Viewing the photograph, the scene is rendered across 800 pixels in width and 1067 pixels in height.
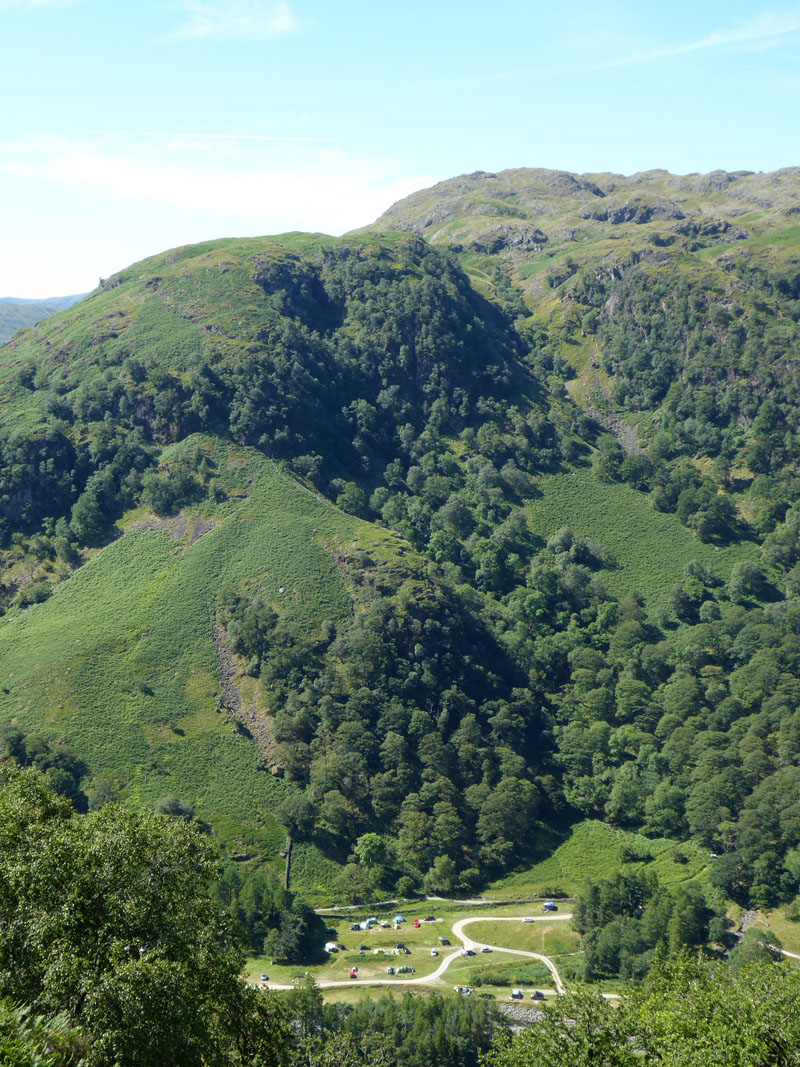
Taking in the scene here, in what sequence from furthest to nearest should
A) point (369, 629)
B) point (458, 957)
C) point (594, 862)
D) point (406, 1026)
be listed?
point (369, 629) → point (594, 862) → point (458, 957) → point (406, 1026)

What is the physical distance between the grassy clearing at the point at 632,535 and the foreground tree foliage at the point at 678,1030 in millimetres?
133201

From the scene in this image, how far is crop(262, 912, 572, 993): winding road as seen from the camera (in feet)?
287

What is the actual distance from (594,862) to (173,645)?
78.8 metres

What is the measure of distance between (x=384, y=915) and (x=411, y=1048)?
105 ft

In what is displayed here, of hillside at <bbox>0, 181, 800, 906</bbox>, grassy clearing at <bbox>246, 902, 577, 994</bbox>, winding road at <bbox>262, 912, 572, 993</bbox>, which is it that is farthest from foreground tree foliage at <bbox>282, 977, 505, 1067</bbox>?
hillside at <bbox>0, 181, 800, 906</bbox>

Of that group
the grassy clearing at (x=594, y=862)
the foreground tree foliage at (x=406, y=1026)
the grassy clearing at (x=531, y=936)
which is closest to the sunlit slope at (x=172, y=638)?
the grassy clearing at (x=531, y=936)

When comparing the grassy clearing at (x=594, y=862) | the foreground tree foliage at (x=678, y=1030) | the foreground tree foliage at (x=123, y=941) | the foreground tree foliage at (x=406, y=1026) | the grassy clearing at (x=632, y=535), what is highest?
the foreground tree foliage at (x=123, y=941)

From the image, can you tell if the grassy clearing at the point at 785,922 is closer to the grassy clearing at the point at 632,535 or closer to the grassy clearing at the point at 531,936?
the grassy clearing at the point at 531,936

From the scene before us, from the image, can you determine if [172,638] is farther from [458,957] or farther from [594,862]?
[594,862]

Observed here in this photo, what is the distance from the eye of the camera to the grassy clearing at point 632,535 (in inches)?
6865

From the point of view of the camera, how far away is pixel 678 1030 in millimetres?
36250

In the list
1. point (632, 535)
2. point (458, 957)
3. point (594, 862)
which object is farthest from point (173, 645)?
point (632, 535)

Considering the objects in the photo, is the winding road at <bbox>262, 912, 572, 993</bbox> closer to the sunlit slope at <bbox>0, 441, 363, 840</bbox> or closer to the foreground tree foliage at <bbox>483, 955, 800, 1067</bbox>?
the sunlit slope at <bbox>0, 441, 363, 840</bbox>

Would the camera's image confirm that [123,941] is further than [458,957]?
No
